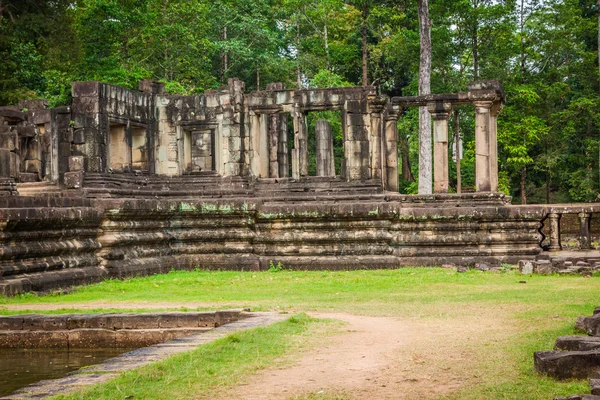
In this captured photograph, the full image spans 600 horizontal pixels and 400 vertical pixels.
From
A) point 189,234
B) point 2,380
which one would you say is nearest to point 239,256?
point 189,234

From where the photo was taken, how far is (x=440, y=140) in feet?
77.8

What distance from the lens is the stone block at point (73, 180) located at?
72.6ft

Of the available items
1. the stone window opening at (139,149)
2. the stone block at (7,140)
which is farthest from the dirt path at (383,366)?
the stone window opening at (139,149)

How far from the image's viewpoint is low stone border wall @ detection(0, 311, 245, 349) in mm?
10758

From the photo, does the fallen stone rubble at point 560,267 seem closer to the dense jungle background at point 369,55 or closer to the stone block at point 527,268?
the stone block at point 527,268

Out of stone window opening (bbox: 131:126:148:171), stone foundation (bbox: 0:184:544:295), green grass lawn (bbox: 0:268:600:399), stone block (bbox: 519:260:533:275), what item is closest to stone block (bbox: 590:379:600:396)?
green grass lawn (bbox: 0:268:600:399)

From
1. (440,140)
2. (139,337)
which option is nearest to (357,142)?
(440,140)

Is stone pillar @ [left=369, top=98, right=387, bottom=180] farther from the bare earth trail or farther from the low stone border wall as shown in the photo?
the low stone border wall

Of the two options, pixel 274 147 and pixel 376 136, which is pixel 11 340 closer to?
pixel 376 136

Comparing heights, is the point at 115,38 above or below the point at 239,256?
above

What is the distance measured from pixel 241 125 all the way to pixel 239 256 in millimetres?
4076

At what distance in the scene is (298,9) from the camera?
42.9m

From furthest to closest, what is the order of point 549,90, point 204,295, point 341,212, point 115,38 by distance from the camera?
point 549,90 → point 115,38 → point 341,212 → point 204,295

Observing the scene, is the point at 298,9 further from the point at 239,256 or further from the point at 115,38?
the point at 239,256
